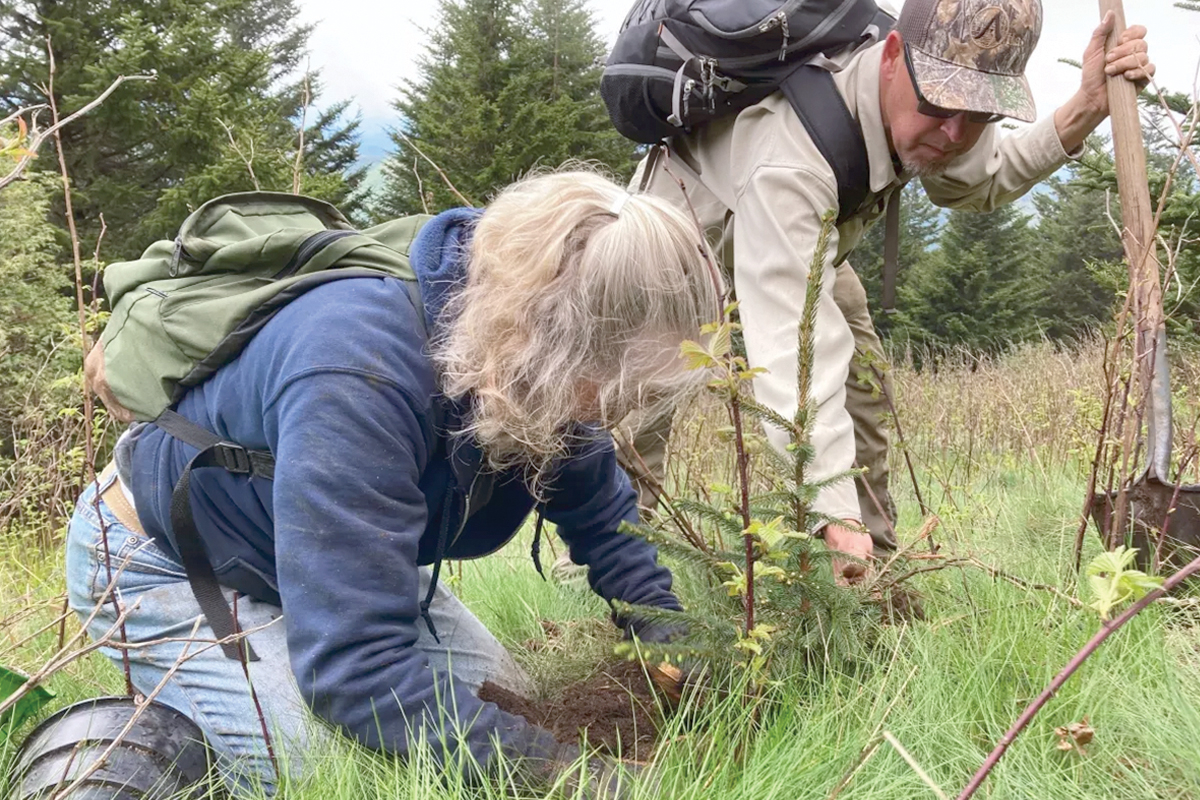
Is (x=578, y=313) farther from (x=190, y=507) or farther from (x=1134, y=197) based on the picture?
(x=1134, y=197)

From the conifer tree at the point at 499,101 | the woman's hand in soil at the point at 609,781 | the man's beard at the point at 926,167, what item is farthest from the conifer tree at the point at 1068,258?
the woman's hand in soil at the point at 609,781

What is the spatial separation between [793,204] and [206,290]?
4.58ft

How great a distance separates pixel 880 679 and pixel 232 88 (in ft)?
46.3

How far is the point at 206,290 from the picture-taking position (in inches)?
69.2

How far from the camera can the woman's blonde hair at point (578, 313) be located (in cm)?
149

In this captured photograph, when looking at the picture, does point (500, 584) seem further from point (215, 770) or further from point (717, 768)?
point (717, 768)

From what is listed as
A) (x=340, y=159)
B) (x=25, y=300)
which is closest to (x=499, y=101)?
(x=340, y=159)

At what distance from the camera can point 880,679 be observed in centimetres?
167

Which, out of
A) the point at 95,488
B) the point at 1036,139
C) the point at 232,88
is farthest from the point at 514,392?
the point at 232,88

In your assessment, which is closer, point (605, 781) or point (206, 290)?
point (605, 781)

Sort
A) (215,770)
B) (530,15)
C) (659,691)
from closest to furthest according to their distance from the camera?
(215,770)
(659,691)
(530,15)

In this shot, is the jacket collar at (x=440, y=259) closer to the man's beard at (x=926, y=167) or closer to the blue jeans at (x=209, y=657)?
the blue jeans at (x=209, y=657)

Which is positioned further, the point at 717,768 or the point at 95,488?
the point at 95,488

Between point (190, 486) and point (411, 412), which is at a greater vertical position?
point (411, 412)
